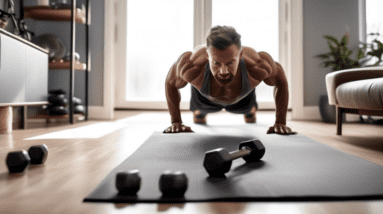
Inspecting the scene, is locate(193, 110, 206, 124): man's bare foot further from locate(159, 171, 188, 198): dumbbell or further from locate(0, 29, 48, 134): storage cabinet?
locate(159, 171, 188, 198): dumbbell

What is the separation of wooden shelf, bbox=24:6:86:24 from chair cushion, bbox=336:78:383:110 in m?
2.26

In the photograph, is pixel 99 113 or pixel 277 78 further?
pixel 99 113

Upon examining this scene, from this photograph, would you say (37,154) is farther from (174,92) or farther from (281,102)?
(281,102)

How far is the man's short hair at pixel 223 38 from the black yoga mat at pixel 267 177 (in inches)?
18.2

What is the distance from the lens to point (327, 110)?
8.39 ft

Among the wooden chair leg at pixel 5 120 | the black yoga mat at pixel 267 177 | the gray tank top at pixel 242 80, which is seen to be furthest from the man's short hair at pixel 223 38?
the wooden chair leg at pixel 5 120

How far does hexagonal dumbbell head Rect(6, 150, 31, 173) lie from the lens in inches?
30.5

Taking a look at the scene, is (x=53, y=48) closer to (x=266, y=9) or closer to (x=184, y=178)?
(x=184, y=178)

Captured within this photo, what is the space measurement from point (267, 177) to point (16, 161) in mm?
701

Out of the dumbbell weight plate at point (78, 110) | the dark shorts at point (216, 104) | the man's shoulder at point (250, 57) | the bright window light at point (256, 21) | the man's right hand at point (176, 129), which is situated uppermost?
the bright window light at point (256, 21)

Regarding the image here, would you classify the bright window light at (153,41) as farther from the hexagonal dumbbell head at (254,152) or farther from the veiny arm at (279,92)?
the hexagonal dumbbell head at (254,152)

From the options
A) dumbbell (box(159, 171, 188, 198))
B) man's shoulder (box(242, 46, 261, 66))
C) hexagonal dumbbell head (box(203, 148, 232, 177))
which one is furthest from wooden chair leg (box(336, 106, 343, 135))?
dumbbell (box(159, 171, 188, 198))

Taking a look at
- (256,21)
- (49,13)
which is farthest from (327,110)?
(49,13)

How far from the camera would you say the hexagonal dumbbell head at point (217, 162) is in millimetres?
688
